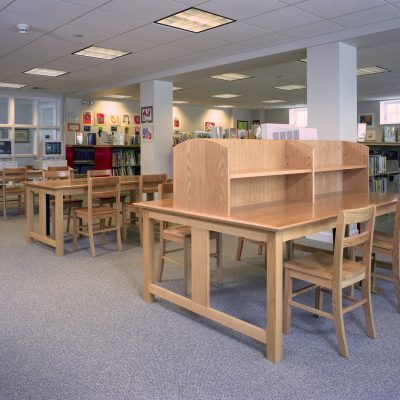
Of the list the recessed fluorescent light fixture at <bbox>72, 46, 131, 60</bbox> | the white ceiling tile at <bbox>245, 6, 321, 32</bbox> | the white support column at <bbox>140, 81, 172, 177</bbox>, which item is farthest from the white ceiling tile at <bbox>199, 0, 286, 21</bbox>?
the white support column at <bbox>140, 81, 172, 177</bbox>

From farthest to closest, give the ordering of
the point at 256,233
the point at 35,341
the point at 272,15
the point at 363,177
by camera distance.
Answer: the point at 272,15, the point at 363,177, the point at 35,341, the point at 256,233

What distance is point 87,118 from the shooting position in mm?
10773

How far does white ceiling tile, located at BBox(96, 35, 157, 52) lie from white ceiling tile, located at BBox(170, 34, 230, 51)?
14.4 inches

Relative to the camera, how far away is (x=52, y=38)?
5352 mm

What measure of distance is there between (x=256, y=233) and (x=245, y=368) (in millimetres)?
Answer: 731

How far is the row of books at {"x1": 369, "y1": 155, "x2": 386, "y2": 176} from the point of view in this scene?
6.57 metres

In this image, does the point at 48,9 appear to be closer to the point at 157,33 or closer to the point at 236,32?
the point at 157,33

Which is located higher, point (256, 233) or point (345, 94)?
point (345, 94)

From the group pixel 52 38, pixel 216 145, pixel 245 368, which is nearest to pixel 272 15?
pixel 216 145

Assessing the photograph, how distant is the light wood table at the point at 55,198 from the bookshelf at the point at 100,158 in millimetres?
4677

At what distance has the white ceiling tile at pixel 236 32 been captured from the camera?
487cm

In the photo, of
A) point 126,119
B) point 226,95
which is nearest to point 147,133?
point 226,95

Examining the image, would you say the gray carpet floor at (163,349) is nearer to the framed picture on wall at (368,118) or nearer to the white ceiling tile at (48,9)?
the white ceiling tile at (48,9)

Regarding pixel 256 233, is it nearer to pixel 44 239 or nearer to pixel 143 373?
pixel 143 373
